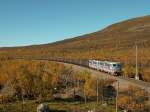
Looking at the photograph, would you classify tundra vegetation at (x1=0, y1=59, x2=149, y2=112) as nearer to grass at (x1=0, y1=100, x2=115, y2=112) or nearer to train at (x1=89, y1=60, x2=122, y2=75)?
grass at (x1=0, y1=100, x2=115, y2=112)

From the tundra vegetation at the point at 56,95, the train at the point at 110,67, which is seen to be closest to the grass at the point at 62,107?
the tundra vegetation at the point at 56,95

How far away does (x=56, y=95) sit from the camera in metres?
40.9

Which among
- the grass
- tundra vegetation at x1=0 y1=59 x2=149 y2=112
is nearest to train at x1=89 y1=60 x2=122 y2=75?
tundra vegetation at x1=0 y1=59 x2=149 y2=112

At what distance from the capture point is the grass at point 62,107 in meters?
33.5

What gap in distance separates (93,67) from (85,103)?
43657 mm

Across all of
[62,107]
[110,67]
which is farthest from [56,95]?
[110,67]

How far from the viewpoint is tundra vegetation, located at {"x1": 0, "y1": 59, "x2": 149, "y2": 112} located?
34906 millimetres

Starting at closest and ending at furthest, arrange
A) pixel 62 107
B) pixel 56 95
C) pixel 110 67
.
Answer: pixel 62 107, pixel 56 95, pixel 110 67

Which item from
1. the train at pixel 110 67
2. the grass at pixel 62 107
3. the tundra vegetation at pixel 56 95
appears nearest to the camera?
the grass at pixel 62 107

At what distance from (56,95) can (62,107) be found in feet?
20.6

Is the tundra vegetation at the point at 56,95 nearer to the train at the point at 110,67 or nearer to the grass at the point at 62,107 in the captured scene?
the grass at the point at 62,107

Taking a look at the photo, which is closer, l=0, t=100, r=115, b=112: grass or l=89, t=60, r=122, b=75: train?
l=0, t=100, r=115, b=112: grass

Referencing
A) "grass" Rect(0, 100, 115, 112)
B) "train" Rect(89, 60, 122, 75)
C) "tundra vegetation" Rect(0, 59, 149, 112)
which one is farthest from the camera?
"train" Rect(89, 60, 122, 75)

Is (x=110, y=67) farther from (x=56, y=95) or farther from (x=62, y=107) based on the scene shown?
(x=62, y=107)
